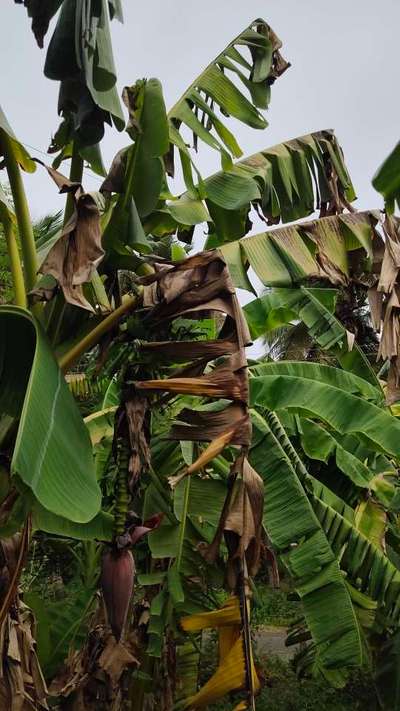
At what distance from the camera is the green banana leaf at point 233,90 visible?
3.74m

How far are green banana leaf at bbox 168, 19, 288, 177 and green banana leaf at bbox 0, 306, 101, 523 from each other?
1.67m

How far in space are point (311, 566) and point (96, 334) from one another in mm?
1705

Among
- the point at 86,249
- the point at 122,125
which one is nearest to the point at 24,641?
the point at 86,249

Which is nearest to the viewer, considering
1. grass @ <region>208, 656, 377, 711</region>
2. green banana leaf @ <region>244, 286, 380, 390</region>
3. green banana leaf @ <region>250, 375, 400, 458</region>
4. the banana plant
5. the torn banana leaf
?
the torn banana leaf

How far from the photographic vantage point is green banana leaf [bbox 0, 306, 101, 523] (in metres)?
1.95

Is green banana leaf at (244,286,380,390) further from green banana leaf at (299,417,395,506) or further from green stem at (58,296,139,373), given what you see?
→ green stem at (58,296,139,373)

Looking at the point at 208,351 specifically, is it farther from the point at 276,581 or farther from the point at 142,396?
the point at 276,581

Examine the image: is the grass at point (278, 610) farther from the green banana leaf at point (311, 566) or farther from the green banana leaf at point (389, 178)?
the green banana leaf at point (389, 178)

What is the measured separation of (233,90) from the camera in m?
3.96

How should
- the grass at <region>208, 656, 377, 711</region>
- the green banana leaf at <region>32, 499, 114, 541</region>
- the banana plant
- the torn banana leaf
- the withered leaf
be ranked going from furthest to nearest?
the grass at <region>208, 656, 377, 711</region> < the green banana leaf at <region>32, 499, 114, 541</region> < the withered leaf < the banana plant < the torn banana leaf

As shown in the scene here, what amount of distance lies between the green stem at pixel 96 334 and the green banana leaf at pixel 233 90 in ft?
4.49

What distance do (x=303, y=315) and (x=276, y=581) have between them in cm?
207

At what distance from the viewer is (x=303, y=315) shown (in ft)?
14.7

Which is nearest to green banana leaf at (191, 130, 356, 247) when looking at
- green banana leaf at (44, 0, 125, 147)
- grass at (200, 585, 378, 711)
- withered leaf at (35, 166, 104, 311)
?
green banana leaf at (44, 0, 125, 147)
